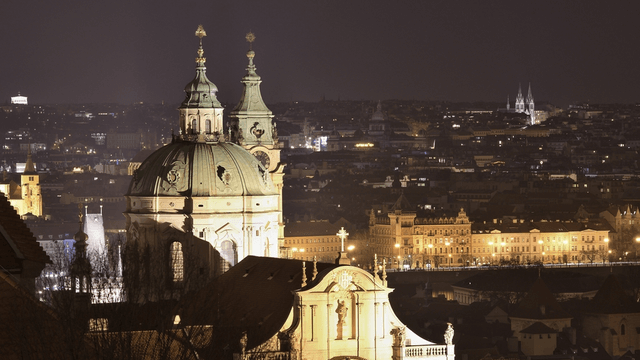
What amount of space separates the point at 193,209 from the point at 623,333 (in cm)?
6183

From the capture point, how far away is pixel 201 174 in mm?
92000

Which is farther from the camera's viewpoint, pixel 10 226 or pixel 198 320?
pixel 198 320

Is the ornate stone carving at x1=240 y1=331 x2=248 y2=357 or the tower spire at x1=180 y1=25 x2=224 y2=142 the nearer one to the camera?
the ornate stone carving at x1=240 y1=331 x2=248 y2=357

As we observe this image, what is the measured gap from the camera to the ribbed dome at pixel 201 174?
300ft

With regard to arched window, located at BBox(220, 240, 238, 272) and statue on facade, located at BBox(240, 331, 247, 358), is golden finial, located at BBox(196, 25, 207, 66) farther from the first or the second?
statue on facade, located at BBox(240, 331, 247, 358)

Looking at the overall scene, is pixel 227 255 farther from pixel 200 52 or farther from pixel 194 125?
pixel 200 52

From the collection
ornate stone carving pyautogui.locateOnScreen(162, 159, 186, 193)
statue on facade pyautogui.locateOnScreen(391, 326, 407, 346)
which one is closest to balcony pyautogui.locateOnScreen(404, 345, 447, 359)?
statue on facade pyautogui.locateOnScreen(391, 326, 407, 346)

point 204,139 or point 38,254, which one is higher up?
point 204,139

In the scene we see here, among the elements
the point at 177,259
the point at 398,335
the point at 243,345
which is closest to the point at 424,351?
the point at 398,335

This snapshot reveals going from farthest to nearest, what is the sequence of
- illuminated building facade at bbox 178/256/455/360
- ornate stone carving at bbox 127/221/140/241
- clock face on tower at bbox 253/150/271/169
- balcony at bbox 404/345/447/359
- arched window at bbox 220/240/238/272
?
clock face on tower at bbox 253/150/271/169
ornate stone carving at bbox 127/221/140/241
arched window at bbox 220/240/238/272
balcony at bbox 404/345/447/359
illuminated building facade at bbox 178/256/455/360

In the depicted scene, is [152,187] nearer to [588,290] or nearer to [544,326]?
[544,326]

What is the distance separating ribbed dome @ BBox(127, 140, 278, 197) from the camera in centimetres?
9156

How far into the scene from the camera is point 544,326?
5379 inches

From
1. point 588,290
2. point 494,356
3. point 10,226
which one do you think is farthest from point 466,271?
point 10,226
